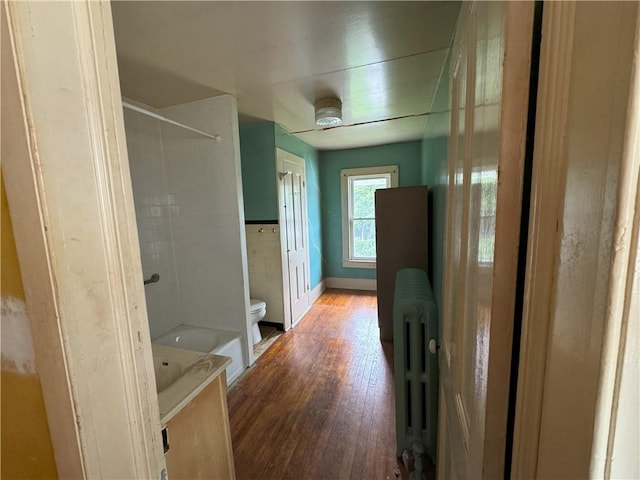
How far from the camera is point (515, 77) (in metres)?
0.39

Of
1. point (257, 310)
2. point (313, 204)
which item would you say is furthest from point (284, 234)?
point (313, 204)

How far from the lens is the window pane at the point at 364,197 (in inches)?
163

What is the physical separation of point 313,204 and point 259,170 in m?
1.28

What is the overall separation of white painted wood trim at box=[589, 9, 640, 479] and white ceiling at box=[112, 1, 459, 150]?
130 cm

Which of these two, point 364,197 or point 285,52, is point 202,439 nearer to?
point 285,52

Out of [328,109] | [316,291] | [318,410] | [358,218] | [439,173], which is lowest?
[318,410]

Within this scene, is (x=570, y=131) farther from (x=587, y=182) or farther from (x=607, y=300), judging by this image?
(x=607, y=300)

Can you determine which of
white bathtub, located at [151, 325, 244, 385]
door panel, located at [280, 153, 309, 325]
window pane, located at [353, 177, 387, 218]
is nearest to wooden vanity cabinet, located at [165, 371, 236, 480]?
white bathtub, located at [151, 325, 244, 385]

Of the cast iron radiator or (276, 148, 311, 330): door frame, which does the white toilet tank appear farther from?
the cast iron radiator

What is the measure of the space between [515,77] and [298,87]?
1.80 meters

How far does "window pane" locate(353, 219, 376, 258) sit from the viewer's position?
4215mm

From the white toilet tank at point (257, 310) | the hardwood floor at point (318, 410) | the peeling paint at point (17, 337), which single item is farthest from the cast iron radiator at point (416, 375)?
the white toilet tank at point (257, 310)

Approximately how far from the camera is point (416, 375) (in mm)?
1375

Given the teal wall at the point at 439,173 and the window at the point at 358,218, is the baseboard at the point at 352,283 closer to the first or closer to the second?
the window at the point at 358,218
